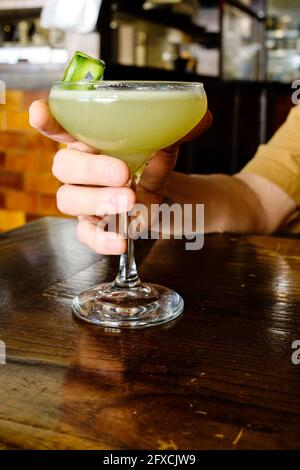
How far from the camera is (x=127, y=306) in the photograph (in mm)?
807

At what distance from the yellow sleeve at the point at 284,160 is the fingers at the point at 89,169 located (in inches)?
32.4

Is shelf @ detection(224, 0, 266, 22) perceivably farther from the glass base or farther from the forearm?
the glass base

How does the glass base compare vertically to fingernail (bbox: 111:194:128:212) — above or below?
below

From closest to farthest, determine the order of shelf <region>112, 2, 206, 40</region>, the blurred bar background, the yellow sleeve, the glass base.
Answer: the glass base, the yellow sleeve, the blurred bar background, shelf <region>112, 2, 206, 40</region>

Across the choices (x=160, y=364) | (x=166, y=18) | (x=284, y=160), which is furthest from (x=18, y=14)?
(x=160, y=364)

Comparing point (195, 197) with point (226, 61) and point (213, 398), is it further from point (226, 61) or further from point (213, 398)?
point (226, 61)

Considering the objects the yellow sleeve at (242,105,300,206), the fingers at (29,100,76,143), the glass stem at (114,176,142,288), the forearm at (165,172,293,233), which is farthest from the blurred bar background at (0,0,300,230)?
the glass stem at (114,176,142,288)

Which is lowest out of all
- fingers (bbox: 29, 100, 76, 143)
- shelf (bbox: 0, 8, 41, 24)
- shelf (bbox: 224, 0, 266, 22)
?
fingers (bbox: 29, 100, 76, 143)

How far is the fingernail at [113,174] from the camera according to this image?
2.66 feet

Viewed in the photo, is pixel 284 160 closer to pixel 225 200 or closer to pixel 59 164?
pixel 225 200

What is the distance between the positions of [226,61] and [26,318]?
5.45m

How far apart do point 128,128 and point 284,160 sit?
92cm

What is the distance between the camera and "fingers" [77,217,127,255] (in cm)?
82

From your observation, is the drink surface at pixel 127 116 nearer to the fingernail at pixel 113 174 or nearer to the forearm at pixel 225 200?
the fingernail at pixel 113 174
